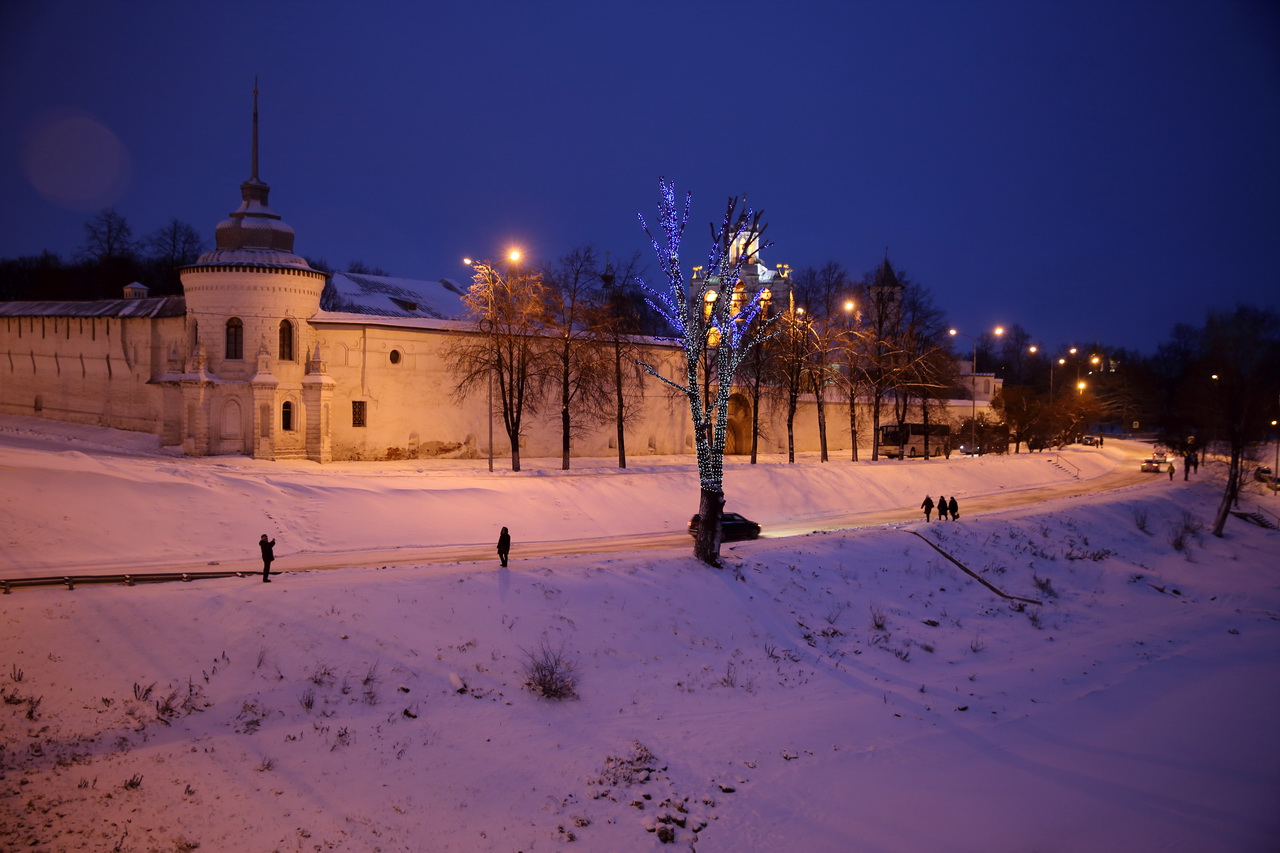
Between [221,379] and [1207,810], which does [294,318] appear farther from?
[1207,810]

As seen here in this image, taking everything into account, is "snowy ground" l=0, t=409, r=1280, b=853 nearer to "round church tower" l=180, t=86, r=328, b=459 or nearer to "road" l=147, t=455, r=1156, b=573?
"road" l=147, t=455, r=1156, b=573

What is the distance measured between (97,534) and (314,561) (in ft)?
19.9

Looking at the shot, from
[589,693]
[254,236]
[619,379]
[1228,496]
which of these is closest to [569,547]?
[589,693]

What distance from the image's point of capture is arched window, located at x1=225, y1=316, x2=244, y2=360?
3706cm

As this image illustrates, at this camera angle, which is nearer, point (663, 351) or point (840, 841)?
point (840, 841)

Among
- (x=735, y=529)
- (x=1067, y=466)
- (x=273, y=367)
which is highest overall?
(x=273, y=367)

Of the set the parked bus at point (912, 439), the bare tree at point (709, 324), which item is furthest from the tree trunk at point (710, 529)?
the parked bus at point (912, 439)

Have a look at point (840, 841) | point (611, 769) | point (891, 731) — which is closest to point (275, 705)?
point (611, 769)

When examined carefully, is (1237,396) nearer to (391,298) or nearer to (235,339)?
(391,298)

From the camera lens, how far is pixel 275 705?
11.7 meters

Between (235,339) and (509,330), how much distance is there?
15.1 m

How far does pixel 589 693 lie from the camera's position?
539 inches

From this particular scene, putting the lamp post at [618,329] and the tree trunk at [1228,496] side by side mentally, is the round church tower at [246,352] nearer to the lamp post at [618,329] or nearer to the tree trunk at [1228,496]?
the lamp post at [618,329]

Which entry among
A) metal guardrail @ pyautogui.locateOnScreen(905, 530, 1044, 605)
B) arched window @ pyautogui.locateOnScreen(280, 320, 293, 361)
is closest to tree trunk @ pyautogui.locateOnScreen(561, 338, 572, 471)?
arched window @ pyautogui.locateOnScreen(280, 320, 293, 361)
